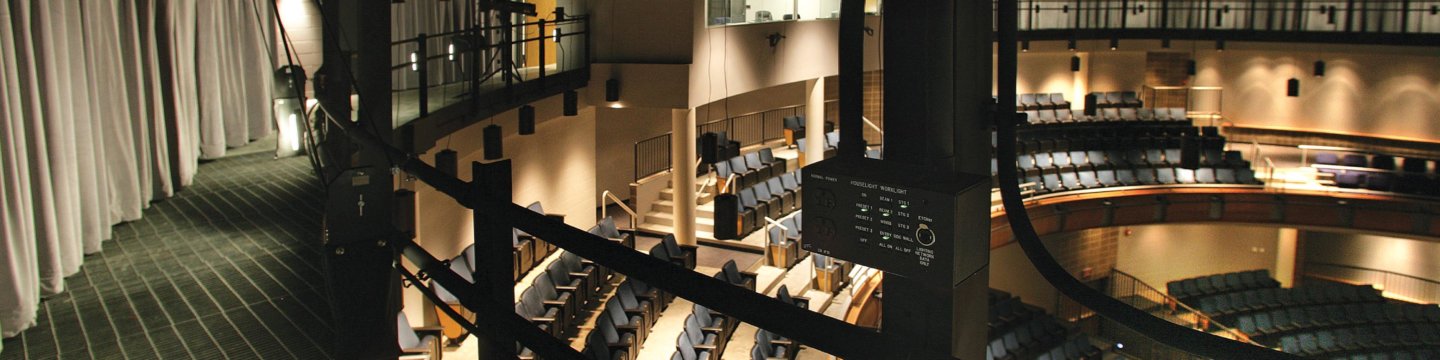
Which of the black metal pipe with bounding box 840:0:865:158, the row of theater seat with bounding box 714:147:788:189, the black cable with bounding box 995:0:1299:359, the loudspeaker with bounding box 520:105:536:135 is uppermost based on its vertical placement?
the black metal pipe with bounding box 840:0:865:158

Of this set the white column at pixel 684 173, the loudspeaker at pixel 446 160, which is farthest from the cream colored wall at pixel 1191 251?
the loudspeaker at pixel 446 160

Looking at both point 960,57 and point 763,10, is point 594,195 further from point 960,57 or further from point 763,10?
point 960,57

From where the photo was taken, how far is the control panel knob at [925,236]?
2316mm

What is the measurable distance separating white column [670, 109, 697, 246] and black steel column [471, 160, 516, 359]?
41.2 ft

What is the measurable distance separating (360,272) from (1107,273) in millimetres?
20332

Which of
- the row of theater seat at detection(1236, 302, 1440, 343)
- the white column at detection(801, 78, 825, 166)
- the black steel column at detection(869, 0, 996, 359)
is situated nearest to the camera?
the black steel column at detection(869, 0, 996, 359)

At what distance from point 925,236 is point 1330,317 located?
17.9 m

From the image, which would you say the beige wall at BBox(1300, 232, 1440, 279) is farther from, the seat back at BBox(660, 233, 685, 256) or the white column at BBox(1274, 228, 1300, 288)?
the seat back at BBox(660, 233, 685, 256)

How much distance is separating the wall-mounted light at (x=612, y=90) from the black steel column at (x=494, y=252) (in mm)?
11787

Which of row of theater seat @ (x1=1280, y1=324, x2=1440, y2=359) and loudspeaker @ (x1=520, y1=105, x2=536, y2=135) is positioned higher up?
loudspeaker @ (x1=520, y1=105, x2=536, y2=135)

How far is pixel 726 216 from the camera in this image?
9.92 metres

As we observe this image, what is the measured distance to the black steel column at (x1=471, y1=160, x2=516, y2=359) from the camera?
77.2 inches

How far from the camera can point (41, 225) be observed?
18.1 feet

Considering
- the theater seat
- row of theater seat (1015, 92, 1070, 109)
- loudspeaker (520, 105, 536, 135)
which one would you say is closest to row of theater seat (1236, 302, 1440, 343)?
row of theater seat (1015, 92, 1070, 109)
